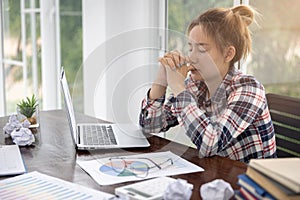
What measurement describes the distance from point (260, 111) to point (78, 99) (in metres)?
2.24

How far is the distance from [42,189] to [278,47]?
162 centimetres

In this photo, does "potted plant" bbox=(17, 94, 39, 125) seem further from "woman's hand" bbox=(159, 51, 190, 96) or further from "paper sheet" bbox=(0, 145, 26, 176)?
"woman's hand" bbox=(159, 51, 190, 96)

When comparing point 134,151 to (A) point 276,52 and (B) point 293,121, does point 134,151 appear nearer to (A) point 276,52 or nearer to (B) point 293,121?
(B) point 293,121

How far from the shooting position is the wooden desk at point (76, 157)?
138cm

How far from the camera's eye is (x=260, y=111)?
1667mm

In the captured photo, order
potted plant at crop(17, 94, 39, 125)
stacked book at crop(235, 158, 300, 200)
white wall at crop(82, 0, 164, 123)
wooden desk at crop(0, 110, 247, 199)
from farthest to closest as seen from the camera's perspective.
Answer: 1. white wall at crop(82, 0, 164, 123)
2. potted plant at crop(17, 94, 39, 125)
3. wooden desk at crop(0, 110, 247, 199)
4. stacked book at crop(235, 158, 300, 200)

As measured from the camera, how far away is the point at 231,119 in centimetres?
162

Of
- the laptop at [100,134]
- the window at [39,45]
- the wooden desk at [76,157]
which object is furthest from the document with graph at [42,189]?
the window at [39,45]

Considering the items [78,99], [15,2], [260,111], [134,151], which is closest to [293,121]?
[260,111]

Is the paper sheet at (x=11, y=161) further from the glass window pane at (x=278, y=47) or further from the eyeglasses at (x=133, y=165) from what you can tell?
the glass window pane at (x=278, y=47)

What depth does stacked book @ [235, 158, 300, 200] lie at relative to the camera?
36.9 inches

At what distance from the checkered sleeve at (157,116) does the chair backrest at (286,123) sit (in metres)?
0.40

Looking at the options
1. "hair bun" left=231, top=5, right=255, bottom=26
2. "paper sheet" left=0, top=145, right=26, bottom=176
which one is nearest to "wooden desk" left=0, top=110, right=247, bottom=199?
"paper sheet" left=0, top=145, right=26, bottom=176

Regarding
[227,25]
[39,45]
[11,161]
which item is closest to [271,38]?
[227,25]
